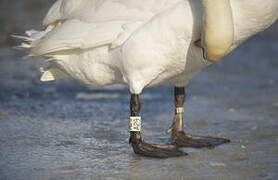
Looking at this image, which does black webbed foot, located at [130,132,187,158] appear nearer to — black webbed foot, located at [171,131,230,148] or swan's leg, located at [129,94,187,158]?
swan's leg, located at [129,94,187,158]

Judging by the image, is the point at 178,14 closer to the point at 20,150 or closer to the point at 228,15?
the point at 228,15

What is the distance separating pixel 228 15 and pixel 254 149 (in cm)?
127

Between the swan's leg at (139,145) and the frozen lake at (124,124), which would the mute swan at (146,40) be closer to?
the swan's leg at (139,145)

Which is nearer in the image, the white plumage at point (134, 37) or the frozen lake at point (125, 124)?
the frozen lake at point (125, 124)

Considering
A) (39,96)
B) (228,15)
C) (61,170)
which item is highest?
(228,15)

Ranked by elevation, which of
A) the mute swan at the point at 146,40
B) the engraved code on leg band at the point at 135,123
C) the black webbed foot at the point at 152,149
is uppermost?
the mute swan at the point at 146,40

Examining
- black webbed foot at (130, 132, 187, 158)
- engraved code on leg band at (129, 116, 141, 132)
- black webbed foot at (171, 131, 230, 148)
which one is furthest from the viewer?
black webbed foot at (171, 131, 230, 148)

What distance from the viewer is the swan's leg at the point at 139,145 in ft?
19.0

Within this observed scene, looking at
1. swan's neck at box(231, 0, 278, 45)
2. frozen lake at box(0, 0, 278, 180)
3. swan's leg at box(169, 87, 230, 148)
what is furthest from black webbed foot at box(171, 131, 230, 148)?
swan's neck at box(231, 0, 278, 45)

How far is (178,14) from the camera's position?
5465mm

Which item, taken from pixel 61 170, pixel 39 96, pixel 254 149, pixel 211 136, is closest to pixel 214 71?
pixel 39 96

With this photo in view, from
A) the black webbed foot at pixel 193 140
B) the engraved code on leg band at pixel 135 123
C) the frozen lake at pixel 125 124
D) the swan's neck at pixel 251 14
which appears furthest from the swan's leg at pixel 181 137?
the swan's neck at pixel 251 14

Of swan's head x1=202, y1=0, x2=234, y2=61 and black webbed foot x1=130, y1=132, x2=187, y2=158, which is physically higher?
swan's head x1=202, y1=0, x2=234, y2=61

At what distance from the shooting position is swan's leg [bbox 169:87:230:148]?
20.3 feet
